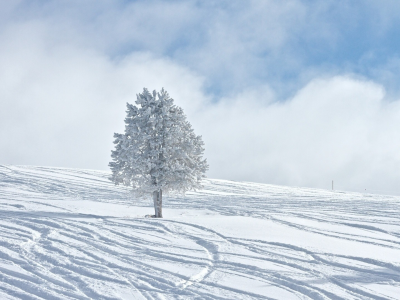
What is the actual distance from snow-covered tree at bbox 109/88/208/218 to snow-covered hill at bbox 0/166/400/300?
2960 mm

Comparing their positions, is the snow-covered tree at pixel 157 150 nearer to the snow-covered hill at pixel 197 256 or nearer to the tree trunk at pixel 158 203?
the tree trunk at pixel 158 203

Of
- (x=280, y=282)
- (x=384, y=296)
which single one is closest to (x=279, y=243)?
(x=280, y=282)

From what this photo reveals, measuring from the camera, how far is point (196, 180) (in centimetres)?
1966

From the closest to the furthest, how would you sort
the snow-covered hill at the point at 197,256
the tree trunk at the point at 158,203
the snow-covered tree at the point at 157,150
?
the snow-covered hill at the point at 197,256, the snow-covered tree at the point at 157,150, the tree trunk at the point at 158,203

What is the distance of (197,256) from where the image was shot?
1060 centimetres

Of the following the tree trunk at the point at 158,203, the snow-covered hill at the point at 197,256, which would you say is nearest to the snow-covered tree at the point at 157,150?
the tree trunk at the point at 158,203

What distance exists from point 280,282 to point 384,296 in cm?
227

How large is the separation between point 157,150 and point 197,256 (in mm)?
9152

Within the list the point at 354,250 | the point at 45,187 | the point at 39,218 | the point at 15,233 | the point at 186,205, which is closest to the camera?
the point at 354,250

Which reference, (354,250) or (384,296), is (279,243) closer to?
(354,250)

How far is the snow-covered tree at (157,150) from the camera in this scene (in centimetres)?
1866

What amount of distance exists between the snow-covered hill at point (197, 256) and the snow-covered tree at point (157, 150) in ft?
9.71

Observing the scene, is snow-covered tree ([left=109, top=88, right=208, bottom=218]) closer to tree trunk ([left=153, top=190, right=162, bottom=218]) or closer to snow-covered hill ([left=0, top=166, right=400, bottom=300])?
tree trunk ([left=153, top=190, right=162, bottom=218])

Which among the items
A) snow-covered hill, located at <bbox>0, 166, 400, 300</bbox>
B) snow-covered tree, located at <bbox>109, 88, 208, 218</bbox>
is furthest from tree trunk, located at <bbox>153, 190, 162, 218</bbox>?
snow-covered hill, located at <bbox>0, 166, 400, 300</bbox>
